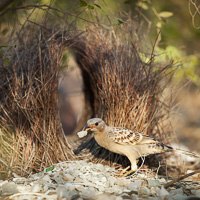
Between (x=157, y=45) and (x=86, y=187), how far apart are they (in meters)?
2.52

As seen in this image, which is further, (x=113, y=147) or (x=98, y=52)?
(x=98, y=52)

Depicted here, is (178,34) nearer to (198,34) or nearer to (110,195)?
(198,34)

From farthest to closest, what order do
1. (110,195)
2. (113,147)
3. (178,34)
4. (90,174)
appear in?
(178,34) → (113,147) → (90,174) → (110,195)

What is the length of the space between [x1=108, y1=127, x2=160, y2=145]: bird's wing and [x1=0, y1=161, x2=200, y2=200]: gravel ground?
0.34 meters

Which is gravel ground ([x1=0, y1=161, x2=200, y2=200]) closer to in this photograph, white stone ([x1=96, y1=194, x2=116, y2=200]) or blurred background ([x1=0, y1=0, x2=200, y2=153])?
white stone ([x1=96, y1=194, x2=116, y2=200])

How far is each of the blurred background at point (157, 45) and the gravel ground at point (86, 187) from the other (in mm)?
1342

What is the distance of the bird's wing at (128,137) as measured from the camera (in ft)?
10.9

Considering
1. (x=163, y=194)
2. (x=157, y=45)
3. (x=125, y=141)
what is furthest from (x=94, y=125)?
(x=157, y=45)

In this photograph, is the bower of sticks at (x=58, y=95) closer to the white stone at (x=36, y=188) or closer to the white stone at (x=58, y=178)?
the white stone at (x=58, y=178)

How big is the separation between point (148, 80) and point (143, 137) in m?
0.72

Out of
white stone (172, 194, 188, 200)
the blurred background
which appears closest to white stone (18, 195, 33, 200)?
white stone (172, 194, 188, 200)

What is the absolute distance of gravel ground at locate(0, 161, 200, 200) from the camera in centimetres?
269

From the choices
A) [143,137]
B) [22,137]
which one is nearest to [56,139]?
[22,137]

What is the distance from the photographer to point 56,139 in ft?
11.5
